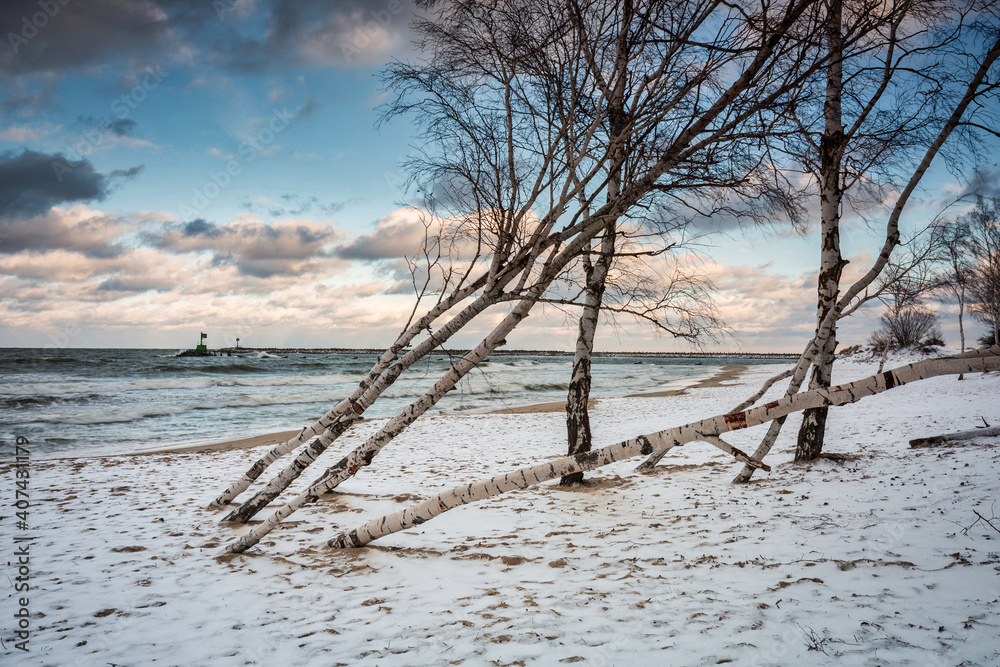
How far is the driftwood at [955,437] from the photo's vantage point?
768cm

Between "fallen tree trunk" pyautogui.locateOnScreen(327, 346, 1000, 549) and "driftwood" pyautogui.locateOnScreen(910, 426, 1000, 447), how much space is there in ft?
17.4

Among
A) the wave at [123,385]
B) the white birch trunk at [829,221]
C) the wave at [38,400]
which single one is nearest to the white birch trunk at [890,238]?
the white birch trunk at [829,221]

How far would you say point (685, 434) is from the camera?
3.63m

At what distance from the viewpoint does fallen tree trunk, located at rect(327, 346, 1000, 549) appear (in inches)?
114

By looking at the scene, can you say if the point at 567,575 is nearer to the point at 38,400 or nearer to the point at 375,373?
the point at 375,373

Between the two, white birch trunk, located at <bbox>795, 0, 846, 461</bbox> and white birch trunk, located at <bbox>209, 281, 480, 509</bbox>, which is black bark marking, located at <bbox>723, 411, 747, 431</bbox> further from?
white birch trunk, located at <bbox>795, 0, 846, 461</bbox>

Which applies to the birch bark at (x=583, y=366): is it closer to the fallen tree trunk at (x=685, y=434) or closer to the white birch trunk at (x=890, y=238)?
the white birch trunk at (x=890, y=238)

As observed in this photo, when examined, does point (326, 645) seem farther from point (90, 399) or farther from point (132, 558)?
point (90, 399)

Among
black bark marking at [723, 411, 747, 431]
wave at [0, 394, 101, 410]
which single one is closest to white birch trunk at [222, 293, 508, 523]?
black bark marking at [723, 411, 747, 431]

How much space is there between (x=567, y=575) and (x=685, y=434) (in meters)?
1.67

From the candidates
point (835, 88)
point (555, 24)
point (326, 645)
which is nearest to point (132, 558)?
point (326, 645)

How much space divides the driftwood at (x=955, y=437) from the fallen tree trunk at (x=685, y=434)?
5.29m

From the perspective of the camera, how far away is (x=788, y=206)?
6625 mm

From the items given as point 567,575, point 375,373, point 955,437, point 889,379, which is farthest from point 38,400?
point 955,437
